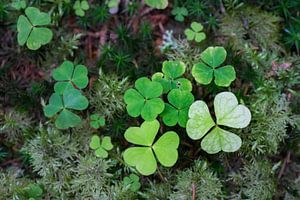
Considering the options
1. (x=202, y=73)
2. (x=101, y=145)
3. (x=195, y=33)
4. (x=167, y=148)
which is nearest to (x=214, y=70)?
(x=202, y=73)

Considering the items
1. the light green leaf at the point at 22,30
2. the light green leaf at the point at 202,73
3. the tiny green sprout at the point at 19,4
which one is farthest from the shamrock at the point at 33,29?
the light green leaf at the point at 202,73

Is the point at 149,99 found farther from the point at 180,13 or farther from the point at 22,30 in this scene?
the point at 22,30

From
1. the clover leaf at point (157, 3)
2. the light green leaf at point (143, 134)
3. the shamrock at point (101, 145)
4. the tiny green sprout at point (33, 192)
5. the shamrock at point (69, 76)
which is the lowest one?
the tiny green sprout at point (33, 192)

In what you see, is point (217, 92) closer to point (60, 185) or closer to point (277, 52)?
point (277, 52)

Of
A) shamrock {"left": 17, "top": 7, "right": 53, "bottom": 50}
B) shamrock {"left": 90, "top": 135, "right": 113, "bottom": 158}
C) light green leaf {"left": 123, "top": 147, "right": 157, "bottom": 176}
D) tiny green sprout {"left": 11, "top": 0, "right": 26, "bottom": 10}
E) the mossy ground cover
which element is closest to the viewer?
light green leaf {"left": 123, "top": 147, "right": 157, "bottom": 176}

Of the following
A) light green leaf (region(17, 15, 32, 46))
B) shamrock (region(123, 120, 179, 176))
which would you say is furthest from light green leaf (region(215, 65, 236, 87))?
light green leaf (region(17, 15, 32, 46))

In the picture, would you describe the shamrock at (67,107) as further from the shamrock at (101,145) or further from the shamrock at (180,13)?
the shamrock at (180,13)

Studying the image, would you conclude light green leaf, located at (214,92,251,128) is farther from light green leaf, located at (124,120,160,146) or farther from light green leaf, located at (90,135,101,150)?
light green leaf, located at (90,135,101,150)
